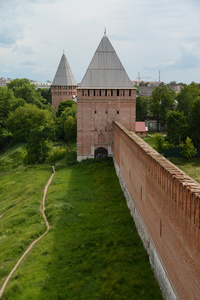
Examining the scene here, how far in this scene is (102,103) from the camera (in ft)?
95.6

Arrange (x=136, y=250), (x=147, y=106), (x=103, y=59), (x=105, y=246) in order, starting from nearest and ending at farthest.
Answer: (x=136, y=250) → (x=105, y=246) → (x=103, y=59) → (x=147, y=106)

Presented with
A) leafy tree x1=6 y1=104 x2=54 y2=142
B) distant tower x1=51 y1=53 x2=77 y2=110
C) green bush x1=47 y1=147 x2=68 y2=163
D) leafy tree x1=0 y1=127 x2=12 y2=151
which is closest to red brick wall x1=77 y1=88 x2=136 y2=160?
green bush x1=47 y1=147 x2=68 y2=163

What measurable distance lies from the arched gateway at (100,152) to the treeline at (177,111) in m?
11.2

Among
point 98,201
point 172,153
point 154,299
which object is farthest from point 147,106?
point 154,299

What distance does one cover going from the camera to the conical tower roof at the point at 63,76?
65.4m

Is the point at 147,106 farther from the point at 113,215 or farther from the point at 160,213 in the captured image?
the point at 160,213

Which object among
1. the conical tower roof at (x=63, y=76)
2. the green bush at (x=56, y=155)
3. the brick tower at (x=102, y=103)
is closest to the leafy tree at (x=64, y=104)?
the conical tower roof at (x=63, y=76)

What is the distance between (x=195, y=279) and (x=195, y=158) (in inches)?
1115

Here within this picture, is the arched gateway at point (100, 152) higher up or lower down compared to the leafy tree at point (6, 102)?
lower down

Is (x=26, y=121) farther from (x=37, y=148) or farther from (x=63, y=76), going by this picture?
(x=63, y=76)

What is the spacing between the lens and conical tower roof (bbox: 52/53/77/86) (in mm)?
65438

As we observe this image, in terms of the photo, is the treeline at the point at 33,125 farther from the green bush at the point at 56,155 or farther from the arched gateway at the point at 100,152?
the arched gateway at the point at 100,152

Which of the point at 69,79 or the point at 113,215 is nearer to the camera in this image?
the point at 113,215

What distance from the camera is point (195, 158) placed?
3525 centimetres
